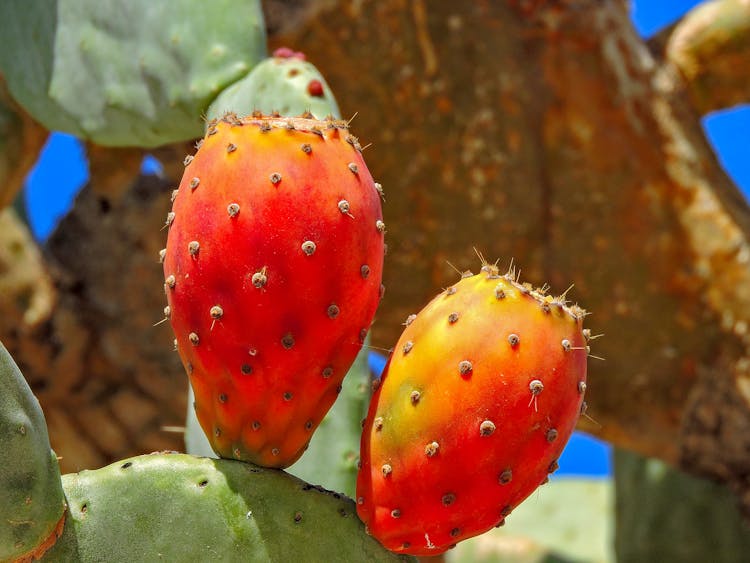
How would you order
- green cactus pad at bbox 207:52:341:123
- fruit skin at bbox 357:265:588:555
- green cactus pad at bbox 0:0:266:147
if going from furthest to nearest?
green cactus pad at bbox 0:0:266:147, green cactus pad at bbox 207:52:341:123, fruit skin at bbox 357:265:588:555

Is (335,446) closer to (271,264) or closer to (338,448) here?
(338,448)

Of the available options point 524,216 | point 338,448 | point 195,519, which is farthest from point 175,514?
point 524,216

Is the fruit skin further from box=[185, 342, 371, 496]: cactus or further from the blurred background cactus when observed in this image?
the blurred background cactus

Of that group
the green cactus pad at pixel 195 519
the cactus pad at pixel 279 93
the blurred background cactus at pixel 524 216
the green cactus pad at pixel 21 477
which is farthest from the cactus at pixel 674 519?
the green cactus pad at pixel 21 477

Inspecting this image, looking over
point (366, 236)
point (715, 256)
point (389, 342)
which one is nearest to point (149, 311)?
point (389, 342)

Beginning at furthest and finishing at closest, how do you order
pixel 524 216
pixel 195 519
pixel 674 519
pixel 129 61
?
pixel 674 519 < pixel 524 216 < pixel 129 61 < pixel 195 519

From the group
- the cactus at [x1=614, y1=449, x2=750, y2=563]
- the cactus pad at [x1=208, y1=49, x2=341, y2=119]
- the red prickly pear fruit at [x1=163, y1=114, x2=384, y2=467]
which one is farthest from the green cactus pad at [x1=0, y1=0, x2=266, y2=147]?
the cactus at [x1=614, y1=449, x2=750, y2=563]

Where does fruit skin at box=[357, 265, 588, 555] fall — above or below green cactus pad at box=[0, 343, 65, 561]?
above
